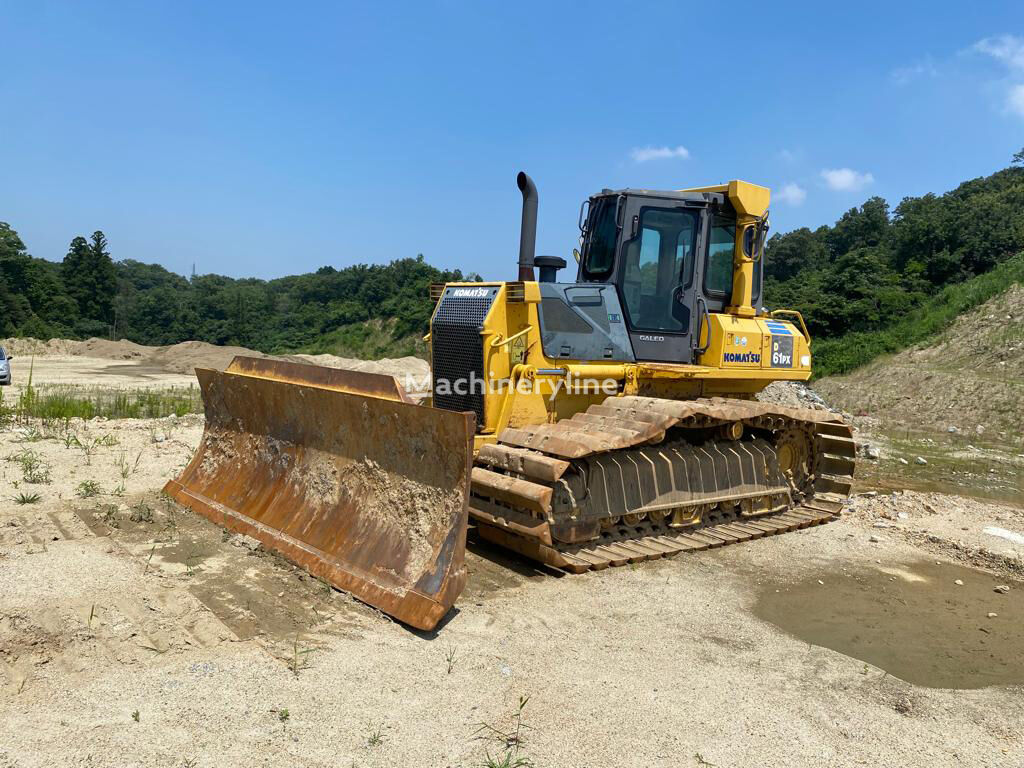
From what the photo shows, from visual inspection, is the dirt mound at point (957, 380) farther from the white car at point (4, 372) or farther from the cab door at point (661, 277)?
the white car at point (4, 372)

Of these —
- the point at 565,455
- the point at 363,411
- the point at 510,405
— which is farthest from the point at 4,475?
the point at 565,455

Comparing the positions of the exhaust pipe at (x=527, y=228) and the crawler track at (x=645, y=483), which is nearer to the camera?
the crawler track at (x=645, y=483)

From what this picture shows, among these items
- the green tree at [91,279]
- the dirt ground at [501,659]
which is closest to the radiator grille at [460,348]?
the dirt ground at [501,659]

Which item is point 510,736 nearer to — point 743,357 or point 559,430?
point 559,430

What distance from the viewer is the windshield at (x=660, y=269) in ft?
22.6

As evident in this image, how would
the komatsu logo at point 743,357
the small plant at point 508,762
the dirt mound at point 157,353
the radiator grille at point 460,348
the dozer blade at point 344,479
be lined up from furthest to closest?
the dirt mound at point 157,353 < the komatsu logo at point 743,357 < the radiator grille at point 460,348 < the dozer blade at point 344,479 < the small plant at point 508,762

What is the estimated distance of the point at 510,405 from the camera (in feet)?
20.9

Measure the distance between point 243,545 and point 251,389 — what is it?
157 centimetres

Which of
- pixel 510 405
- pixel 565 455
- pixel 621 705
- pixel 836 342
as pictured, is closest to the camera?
pixel 621 705

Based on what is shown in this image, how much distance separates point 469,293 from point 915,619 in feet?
14.2

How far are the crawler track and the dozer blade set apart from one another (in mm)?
795

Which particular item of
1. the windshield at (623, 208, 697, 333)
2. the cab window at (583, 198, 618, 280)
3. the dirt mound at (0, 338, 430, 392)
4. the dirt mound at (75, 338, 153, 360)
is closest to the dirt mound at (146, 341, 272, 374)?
the dirt mound at (0, 338, 430, 392)

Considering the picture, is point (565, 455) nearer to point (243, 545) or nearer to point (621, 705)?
point (621, 705)

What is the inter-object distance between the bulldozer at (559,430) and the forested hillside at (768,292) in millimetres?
17111
